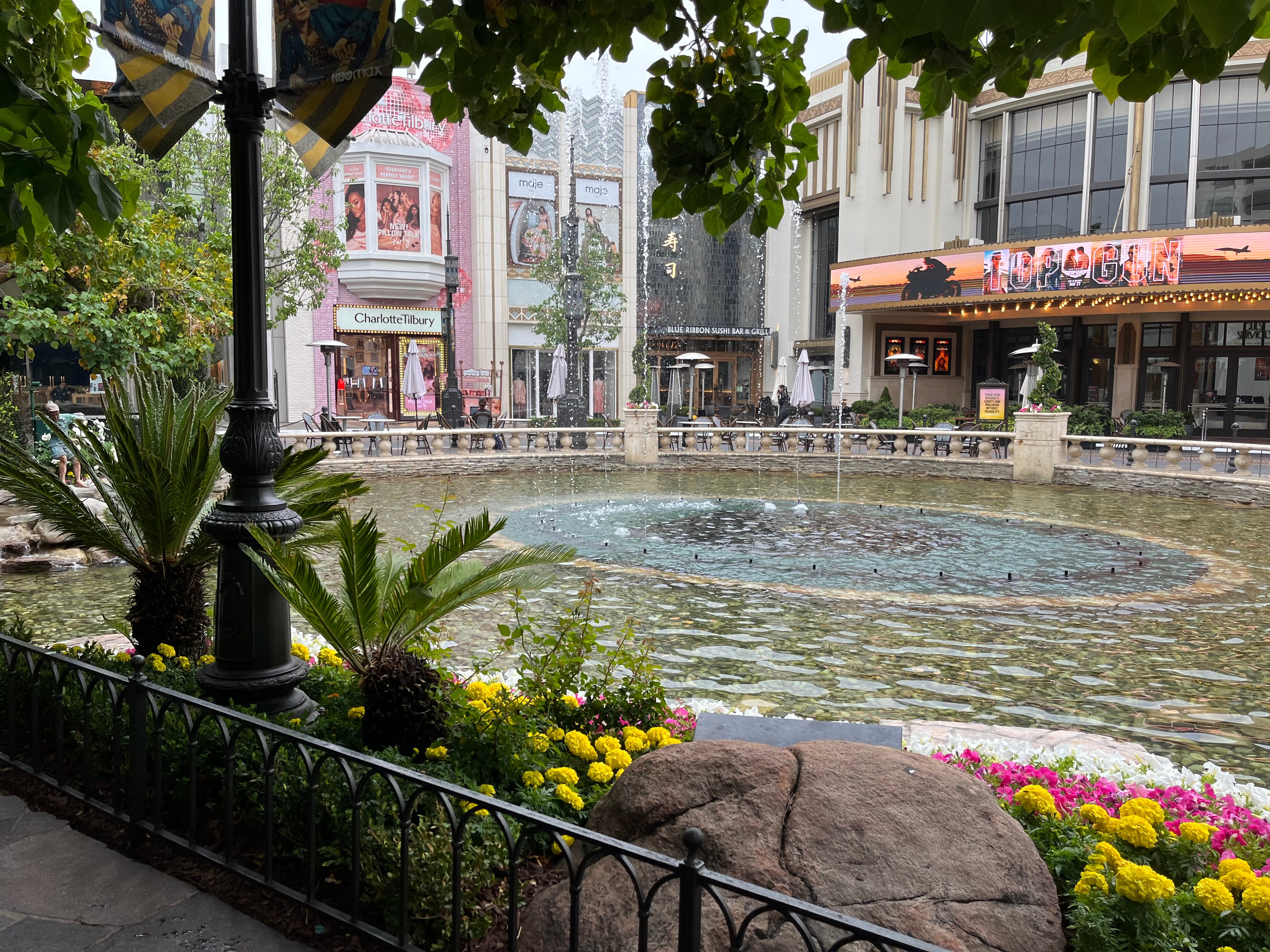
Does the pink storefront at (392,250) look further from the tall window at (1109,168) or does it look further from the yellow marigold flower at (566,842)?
the yellow marigold flower at (566,842)

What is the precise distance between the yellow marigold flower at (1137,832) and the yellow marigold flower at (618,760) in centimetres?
209

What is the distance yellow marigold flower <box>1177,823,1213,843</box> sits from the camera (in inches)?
142

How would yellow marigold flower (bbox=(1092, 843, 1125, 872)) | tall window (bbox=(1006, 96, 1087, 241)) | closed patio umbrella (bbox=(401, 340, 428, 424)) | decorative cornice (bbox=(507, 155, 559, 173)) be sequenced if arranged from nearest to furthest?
yellow marigold flower (bbox=(1092, 843, 1125, 872)) → closed patio umbrella (bbox=(401, 340, 428, 424)) → tall window (bbox=(1006, 96, 1087, 241)) → decorative cornice (bbox=(507, 155, 559, 173))

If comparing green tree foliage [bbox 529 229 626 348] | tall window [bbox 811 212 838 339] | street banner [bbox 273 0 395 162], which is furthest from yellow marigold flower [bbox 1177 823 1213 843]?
tall window [bbox 811 212 838 339]

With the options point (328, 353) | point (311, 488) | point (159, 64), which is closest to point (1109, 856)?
point (311, 488)

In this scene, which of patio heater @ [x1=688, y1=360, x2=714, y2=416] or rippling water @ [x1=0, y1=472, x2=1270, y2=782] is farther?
patio heater @ [x1=688, y1=360, x2=714, y2=416]

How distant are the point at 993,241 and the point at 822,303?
1055cm

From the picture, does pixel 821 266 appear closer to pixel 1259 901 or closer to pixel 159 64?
pixel 159 64

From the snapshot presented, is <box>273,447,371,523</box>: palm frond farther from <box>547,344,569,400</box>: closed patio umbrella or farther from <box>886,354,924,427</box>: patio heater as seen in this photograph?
<box>886,354,924,427</box>: patio heater

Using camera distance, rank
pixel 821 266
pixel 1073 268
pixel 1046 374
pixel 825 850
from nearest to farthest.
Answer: pixel 825 850 → pixel 1046 374 → pixel 1073 268 → pixel 821 266

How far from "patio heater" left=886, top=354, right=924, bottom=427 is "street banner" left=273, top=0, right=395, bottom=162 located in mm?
27885

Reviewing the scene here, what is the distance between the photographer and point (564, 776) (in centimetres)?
425

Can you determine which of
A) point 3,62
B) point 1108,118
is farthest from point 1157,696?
point 1108,118

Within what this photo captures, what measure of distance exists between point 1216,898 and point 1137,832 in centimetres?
47
